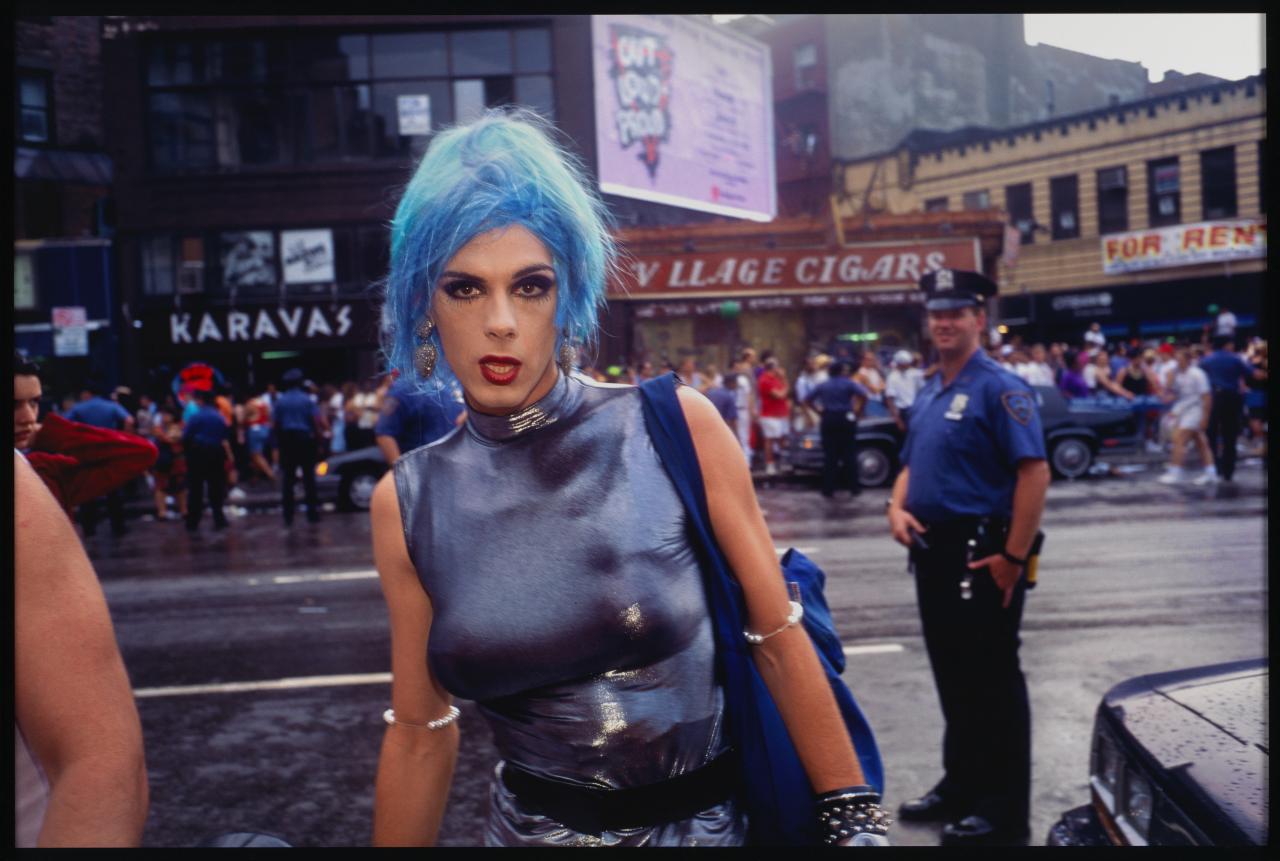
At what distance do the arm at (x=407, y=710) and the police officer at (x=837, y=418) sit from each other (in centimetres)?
1383

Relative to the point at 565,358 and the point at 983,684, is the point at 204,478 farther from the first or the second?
the point at 565,358

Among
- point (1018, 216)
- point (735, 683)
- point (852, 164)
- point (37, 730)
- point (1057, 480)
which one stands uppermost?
point (852, 164)

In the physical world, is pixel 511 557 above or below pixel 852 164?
below

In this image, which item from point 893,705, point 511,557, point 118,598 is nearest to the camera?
point 511,557

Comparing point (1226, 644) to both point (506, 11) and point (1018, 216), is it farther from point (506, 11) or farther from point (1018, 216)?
point (1018, 216)

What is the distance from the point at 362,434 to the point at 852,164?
2623 centimetres

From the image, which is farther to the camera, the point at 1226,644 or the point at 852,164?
the point at 852,164

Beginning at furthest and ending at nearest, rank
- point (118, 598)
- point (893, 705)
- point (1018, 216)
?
point (1018, 216) < point (118, 598) < point (893, 705)

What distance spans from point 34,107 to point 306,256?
9041 mm

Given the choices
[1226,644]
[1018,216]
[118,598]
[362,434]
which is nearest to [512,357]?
[1226,644]

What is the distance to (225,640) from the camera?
7.96 meters

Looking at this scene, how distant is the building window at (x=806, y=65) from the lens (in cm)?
4322

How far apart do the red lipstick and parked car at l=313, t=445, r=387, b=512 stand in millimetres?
14707

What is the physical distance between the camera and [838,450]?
15.9 meters
